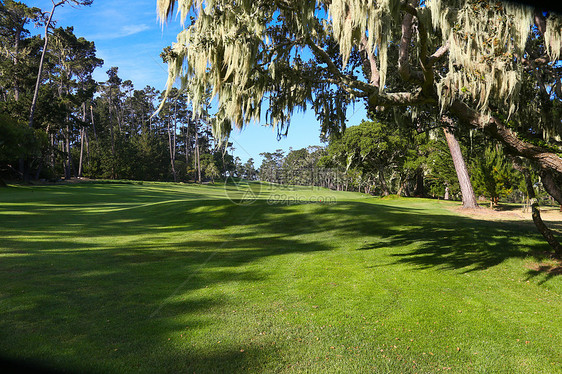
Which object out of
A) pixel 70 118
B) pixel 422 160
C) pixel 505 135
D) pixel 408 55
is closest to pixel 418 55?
pixel 408 55

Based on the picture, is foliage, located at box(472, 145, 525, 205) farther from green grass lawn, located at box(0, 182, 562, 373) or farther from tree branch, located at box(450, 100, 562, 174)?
tree branch, located at box(450, 100, 562, 174)

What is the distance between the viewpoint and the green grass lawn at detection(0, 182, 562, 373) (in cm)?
397

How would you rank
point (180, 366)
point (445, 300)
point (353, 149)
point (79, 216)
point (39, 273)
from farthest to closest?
point (353, 149)
point (79, 216)
point (39, 273)
point (445, 300)
point (180, 366)

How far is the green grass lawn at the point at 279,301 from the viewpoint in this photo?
3.97 m

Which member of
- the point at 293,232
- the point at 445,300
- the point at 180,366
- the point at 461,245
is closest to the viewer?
the point at 180,366

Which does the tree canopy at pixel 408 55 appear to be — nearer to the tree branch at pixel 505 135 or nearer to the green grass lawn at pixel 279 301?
the tree branch at pixel 505 135

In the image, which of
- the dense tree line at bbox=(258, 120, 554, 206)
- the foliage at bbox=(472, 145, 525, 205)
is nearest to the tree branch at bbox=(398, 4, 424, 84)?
the dense tree line at bbox=(258, 120, 554, 206)

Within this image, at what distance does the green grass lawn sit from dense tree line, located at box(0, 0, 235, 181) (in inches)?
134

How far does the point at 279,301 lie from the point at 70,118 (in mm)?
54489

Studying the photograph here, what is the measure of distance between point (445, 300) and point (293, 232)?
7.16m

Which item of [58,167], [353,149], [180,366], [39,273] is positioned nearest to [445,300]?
[180,366]

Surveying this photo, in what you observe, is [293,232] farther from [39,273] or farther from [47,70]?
[47,70]

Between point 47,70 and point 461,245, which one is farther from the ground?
point 47,70

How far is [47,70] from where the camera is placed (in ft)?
160
